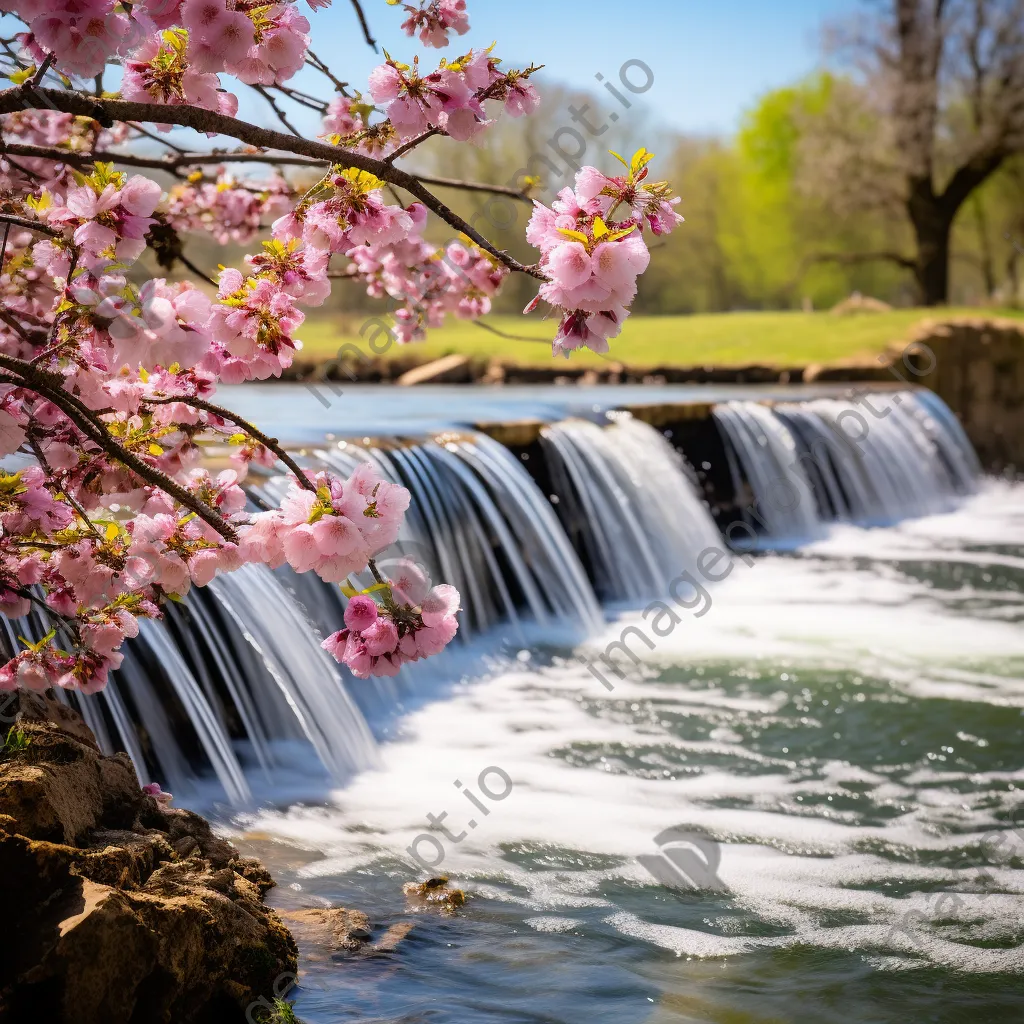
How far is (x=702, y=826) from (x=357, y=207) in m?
2.75

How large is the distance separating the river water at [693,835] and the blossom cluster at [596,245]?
1.68m

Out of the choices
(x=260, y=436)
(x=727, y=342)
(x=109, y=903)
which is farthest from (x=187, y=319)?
(x=727, y=342)

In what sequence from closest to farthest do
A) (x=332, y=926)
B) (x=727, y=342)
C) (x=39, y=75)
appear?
(x=39, y=75) → (x=332, y=926) → (x=727, y=342)

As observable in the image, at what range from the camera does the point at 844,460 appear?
12820mm

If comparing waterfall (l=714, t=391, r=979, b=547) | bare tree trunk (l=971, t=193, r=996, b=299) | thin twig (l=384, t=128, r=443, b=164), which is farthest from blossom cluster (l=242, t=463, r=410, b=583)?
bare tree trunk (l=971, t=193, r=996, b=299)

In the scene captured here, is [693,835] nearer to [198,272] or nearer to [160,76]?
[198,272]

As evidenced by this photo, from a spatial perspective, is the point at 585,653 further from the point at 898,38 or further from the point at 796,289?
the point at 796,289

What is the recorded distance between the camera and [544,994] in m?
3.17

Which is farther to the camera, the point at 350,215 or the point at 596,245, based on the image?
→ the point at 350,215

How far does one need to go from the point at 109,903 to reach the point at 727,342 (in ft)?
67.8

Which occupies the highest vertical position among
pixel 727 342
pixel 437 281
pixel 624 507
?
pixel 727 342

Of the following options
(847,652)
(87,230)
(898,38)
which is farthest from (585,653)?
(898,38)

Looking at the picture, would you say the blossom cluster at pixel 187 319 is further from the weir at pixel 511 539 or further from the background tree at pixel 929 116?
the background tree at pixel 929 116

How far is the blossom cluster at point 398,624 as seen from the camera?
7.98 feet
